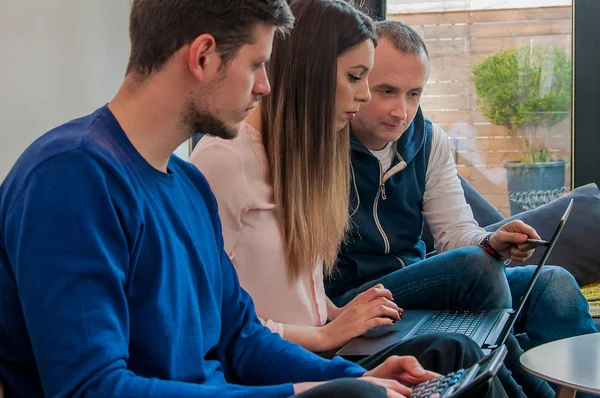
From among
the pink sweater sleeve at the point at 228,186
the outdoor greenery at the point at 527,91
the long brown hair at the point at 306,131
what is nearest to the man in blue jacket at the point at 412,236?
the long brown hair at the point at 306,131

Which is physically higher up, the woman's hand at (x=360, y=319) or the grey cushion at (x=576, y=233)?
the woman's hand at (x=360, y=319)

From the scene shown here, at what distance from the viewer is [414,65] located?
6.50 ft

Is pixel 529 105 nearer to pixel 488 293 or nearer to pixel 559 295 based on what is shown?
pixel 559 295

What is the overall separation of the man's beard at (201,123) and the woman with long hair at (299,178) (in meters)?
0.37

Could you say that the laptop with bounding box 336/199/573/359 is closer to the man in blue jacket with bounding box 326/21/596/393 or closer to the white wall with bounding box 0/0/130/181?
the man in blue jacket with bounding box 326/21/596/393

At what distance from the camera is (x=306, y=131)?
1638mm

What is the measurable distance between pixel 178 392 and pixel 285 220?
0.66 m

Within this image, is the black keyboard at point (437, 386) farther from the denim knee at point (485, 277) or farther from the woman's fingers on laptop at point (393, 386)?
the denim knee at point (485, 277)

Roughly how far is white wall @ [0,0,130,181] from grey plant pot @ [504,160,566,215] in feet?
5.89

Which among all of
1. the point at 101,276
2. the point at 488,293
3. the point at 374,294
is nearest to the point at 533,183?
the point at 488,293

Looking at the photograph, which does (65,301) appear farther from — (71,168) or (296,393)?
(296,393)

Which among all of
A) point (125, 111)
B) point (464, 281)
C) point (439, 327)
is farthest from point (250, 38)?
point (464, 281)

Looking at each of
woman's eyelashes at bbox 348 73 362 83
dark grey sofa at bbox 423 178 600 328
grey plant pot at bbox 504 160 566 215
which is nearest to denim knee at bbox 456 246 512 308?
woman's eyelashes at bbox 348 73 362 83

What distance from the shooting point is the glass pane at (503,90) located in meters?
3.47
